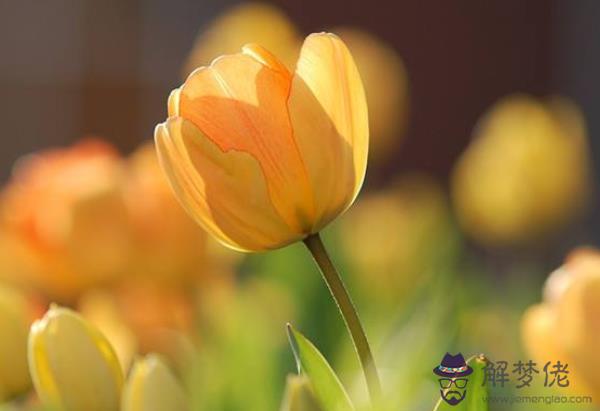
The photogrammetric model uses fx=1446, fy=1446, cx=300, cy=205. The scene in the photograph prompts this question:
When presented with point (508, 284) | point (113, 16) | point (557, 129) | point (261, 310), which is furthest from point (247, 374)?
point (113, 16)

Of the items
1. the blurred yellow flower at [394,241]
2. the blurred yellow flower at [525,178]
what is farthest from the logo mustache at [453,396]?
the blurred yellow flower at [525,178]

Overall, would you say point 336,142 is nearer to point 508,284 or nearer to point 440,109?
point 508,284

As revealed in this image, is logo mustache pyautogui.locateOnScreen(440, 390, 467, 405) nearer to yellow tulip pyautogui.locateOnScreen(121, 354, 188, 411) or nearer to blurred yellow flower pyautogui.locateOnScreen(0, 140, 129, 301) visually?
yellow tulip pyautogui.locateOnScreen(121, 354, 188, 411)

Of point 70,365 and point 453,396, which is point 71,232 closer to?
point 70,365

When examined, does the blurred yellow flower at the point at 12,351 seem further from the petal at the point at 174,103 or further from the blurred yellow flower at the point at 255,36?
the blurred yellow flower at the point at 255,36

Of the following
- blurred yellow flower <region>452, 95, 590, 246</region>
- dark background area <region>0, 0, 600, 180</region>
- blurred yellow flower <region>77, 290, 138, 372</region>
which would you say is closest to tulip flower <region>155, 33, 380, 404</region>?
blurred yellow flower <region>77, 290, 138, 372</region>
